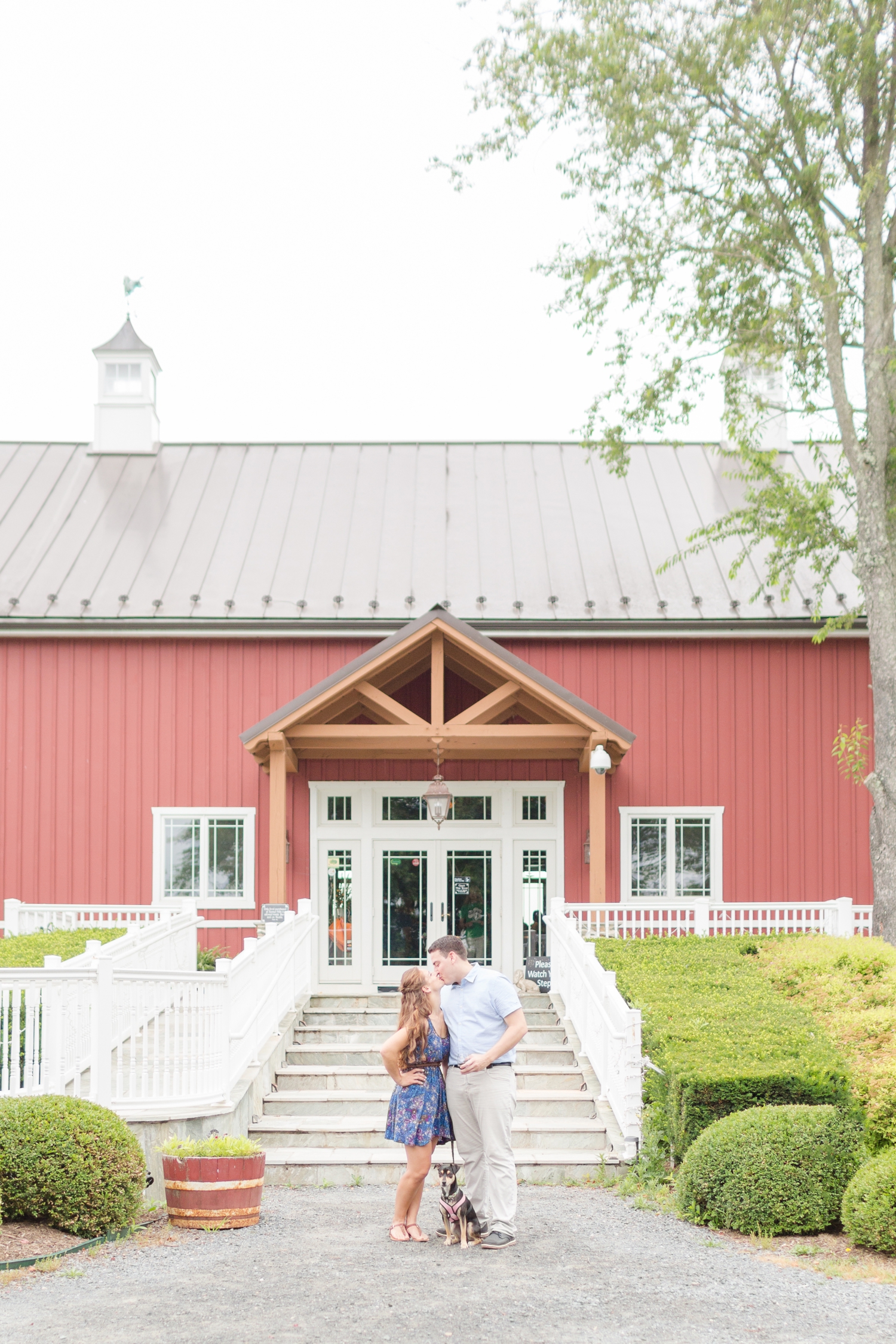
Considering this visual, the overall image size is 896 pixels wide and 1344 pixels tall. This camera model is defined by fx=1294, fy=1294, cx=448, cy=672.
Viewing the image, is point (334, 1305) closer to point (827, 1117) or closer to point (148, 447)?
point (827, 1117)

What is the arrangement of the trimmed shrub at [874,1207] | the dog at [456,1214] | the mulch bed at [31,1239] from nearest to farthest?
1. the mulch bed at [31,1239]
2. the trimmed shrub at [874,1207]
3. the dog at [456,1214]

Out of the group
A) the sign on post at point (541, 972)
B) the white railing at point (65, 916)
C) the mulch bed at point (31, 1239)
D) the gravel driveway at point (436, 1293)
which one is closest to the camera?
the gravel driveway at point (436, 1293)

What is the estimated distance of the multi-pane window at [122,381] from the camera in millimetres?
21641

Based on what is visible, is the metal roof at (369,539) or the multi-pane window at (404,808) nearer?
the multi-pane window at (404,808)

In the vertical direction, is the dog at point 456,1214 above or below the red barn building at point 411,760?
below

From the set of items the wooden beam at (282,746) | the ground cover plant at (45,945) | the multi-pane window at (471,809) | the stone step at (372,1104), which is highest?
the wooden beam at (282,746)

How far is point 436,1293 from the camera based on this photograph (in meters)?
6.36

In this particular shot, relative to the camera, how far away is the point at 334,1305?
20.4 ft

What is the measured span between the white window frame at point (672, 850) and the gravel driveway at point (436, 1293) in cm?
903

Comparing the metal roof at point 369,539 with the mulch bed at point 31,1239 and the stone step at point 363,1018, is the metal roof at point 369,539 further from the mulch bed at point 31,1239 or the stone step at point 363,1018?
the mulch bed at point 31,1239

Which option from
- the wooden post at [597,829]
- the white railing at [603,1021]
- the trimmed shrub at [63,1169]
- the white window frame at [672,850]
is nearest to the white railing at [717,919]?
Result: the wooden post at [597,829]

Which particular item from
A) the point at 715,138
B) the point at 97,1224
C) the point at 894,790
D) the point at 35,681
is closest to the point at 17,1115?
the point at 97,1224

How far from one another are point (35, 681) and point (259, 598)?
317 centimetres

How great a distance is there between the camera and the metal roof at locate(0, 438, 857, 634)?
17344mm
